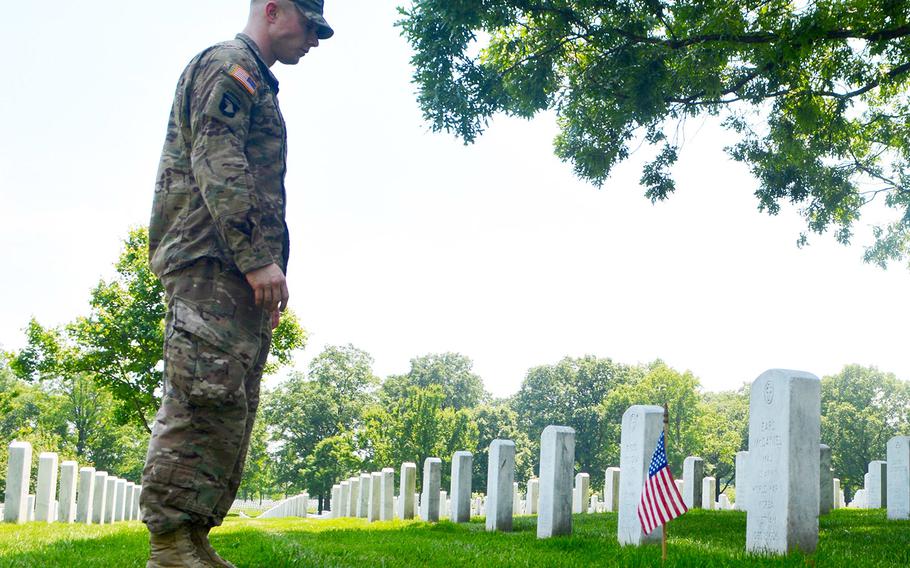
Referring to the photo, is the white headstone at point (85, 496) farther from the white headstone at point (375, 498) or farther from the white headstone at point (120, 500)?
the white headstone at point (375, 498)

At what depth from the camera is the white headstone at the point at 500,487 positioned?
11844 millimetres

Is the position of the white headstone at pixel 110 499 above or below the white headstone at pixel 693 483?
below

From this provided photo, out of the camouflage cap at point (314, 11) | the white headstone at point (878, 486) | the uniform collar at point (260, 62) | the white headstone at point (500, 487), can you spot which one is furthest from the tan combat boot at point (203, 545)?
the white headstone at point (878, 486)

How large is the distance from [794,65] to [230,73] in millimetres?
11417

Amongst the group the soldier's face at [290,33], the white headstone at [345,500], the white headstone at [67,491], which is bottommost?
the white headstone at [345,500]

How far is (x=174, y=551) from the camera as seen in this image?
10.8 ft

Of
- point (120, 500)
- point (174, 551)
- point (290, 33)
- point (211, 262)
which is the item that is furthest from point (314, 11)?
point (120, 500)

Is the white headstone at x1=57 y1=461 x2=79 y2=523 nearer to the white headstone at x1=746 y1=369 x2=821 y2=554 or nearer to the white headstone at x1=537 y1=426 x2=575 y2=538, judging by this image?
the white headstone at x1=537 y1=426 x2=575 y2=538

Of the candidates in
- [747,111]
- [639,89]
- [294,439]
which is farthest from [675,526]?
[294,439]

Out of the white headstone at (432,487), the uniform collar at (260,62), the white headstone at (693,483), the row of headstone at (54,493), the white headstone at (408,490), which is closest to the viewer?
the uniform collar at (260,62)

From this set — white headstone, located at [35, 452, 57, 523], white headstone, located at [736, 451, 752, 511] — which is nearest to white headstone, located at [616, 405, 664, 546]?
white headstone, located at [736, 451, 752, 511]

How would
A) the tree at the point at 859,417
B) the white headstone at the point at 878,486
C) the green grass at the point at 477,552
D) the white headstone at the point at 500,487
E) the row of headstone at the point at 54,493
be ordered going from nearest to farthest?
the green grass at the point at 477,552, the white headstone at the point at 500,487, the row of headstone at the point at 54,493, the white headstone at the point at 878,486, the tree at the point at 859,417

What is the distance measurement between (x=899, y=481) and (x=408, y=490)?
11534mm

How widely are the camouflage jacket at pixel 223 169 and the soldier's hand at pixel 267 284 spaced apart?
0.03 meters
